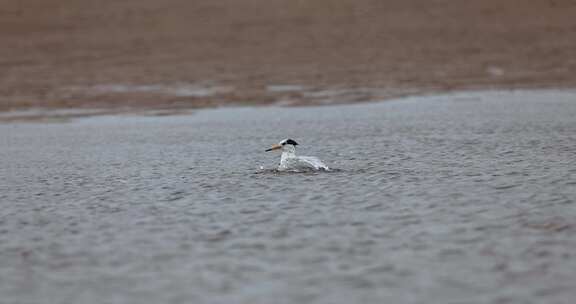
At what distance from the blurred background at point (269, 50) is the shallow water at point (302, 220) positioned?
981 centimetres

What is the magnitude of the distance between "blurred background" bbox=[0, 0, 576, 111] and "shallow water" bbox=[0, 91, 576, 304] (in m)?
9.81

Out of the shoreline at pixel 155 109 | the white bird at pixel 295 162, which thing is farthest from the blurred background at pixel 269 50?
the white bird at pixel 295 162

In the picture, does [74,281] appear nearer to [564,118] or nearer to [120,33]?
[564,118]

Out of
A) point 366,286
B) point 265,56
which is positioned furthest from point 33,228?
point 265,56

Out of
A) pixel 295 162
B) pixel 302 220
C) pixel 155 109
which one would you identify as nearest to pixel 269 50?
pixel 155 109

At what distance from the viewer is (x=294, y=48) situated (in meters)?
35.5

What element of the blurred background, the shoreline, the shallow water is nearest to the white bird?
the shallow water

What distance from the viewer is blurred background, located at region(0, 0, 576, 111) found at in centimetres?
3038

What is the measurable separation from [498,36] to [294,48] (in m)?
7.03

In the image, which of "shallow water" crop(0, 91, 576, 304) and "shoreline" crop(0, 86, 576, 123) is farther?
"shoreline" crop(0, 86, 576, 123)

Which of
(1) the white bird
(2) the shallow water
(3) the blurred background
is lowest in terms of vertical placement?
(2) the shallow water

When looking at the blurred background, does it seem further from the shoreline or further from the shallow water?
the shallow water

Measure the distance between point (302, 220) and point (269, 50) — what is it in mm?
24872

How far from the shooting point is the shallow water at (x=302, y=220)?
26.5ft
